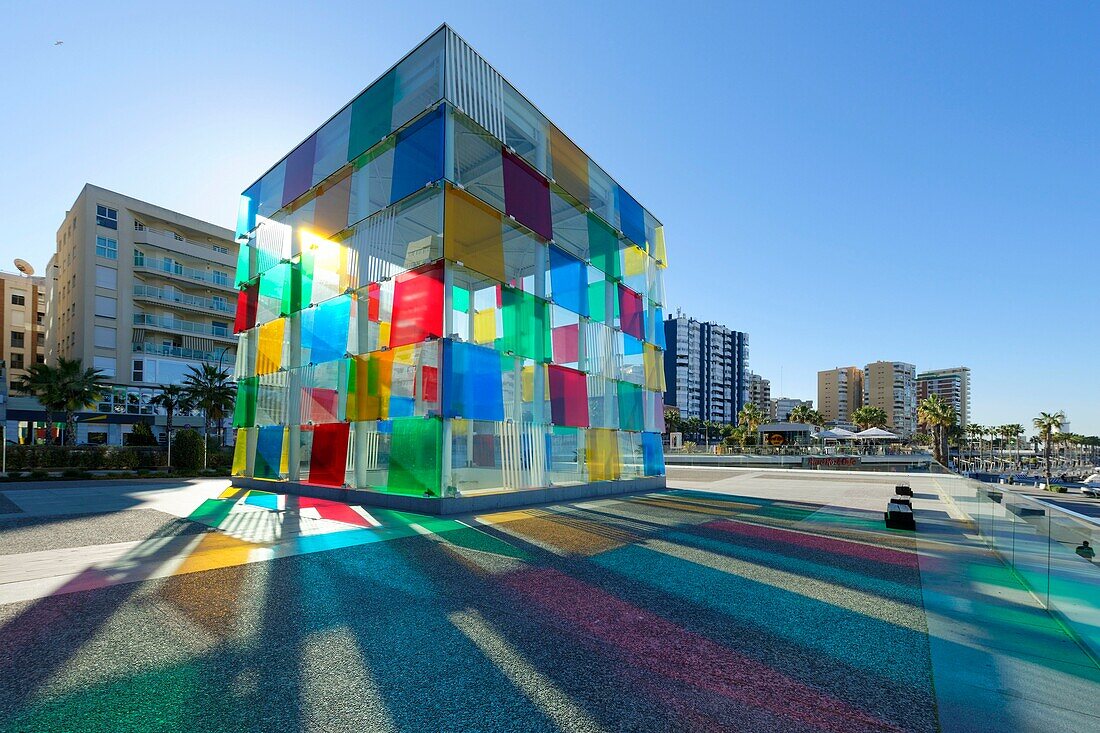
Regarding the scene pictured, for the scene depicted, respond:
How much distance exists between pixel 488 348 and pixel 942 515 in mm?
13676

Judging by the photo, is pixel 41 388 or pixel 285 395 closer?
pixel 285 395

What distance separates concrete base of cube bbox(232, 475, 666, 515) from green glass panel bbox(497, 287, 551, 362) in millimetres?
4434

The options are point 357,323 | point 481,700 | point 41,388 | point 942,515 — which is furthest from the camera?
point 41,388

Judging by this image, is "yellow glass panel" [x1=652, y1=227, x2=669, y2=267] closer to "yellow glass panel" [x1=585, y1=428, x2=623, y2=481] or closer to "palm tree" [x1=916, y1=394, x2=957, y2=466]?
"yellow glass panel" [x1=585, y1=428, x2=623, y2=481]

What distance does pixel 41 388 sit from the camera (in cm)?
3225

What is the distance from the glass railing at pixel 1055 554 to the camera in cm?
505

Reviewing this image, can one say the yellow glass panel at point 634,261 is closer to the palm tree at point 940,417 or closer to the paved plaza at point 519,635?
the paved plaza at point 519,635

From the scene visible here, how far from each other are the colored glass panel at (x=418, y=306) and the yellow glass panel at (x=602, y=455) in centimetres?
794

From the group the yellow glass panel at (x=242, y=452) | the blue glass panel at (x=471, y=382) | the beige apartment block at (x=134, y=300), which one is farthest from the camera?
the beige apartment block at (x=134, y=300)

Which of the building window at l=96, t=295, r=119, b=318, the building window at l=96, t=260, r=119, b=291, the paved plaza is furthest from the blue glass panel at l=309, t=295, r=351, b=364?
the building window at l=96, t=260, r=119, b=291

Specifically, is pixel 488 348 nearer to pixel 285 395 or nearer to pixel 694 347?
pixel 285 395

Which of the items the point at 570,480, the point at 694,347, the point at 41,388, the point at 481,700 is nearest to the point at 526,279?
the point at 570,480

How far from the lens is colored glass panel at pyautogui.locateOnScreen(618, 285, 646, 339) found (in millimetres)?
22219

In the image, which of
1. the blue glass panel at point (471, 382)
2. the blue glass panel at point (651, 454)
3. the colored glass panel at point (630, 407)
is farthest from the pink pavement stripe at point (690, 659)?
the blue glass panel at point (651, 454)
